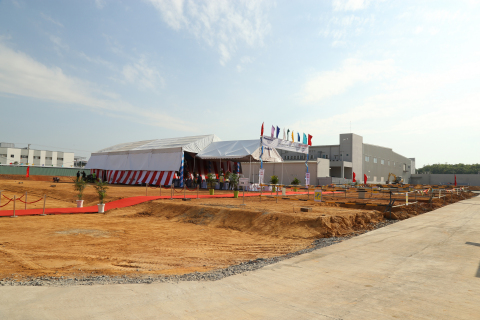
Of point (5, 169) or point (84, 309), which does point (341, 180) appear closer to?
point (84, 309)

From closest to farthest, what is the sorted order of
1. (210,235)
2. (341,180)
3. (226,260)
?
(226,260), (210,235), (341,180)

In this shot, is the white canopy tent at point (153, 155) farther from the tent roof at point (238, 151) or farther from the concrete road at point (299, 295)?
the concrete road at point (299, 295)

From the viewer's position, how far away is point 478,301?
455 centimetres

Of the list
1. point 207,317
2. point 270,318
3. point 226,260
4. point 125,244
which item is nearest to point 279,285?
point 270,318

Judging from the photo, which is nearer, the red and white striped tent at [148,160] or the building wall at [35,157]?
the red and white striped tent at [148,160]

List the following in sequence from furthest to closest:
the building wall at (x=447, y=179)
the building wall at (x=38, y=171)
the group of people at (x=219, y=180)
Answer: the building wall at (x=447, y=179)
the building wall at (x=38, y=171)
the group of people at (x=219, y=180)

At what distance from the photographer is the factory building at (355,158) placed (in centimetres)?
6291

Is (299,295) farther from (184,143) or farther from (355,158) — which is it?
(355,158)

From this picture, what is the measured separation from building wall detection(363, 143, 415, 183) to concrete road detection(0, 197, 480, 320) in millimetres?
65866

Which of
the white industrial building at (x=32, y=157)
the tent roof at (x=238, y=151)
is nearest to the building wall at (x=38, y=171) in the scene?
the white industrial building at (x=32, y=157)

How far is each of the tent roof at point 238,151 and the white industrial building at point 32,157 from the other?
268 feet

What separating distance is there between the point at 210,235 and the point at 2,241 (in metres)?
6.47

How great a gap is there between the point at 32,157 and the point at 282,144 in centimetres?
9842

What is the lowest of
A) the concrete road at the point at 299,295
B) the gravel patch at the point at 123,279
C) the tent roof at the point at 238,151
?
the gravel patch at the point at 123,279
